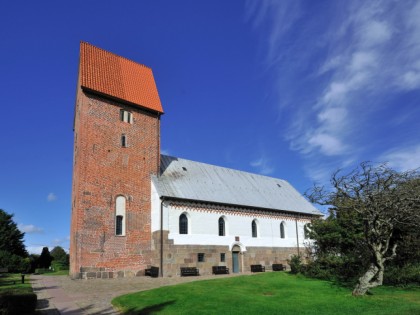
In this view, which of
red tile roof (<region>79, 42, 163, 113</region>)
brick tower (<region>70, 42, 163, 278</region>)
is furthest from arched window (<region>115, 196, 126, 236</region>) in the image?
red tile roof (<region>79, 42, 163, 113</region>)

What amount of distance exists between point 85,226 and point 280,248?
18560 mm

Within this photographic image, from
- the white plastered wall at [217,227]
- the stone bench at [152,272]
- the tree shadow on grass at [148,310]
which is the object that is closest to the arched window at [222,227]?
the white plastered wall at [217,227]

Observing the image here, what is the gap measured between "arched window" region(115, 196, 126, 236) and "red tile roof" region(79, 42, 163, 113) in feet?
26.1

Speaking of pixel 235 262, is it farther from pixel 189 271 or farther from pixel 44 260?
pixel 44 260

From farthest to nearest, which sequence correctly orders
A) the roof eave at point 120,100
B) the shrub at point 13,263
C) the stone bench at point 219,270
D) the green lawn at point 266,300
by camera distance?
the shrub at point 13,263 < the stone bench at point 219,270 < the roof eave at point 120,100 < the green lawn at point 266,300

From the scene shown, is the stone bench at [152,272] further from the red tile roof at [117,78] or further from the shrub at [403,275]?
the shrub at [403,275]

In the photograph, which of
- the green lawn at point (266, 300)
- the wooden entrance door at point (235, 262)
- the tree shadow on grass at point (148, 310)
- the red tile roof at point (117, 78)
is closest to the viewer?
the tree shadow on grass at point (148, 310)

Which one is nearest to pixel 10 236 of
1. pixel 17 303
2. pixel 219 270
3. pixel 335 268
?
pixel 219 270

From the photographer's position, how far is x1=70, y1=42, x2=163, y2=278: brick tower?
24781 mm

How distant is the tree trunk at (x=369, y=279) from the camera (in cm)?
1523

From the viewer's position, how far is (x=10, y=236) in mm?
47312

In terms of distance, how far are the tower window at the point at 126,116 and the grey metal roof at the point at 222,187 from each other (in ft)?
16.3

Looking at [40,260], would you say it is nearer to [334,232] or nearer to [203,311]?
[334,232]

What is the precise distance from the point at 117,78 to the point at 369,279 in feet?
76.3
